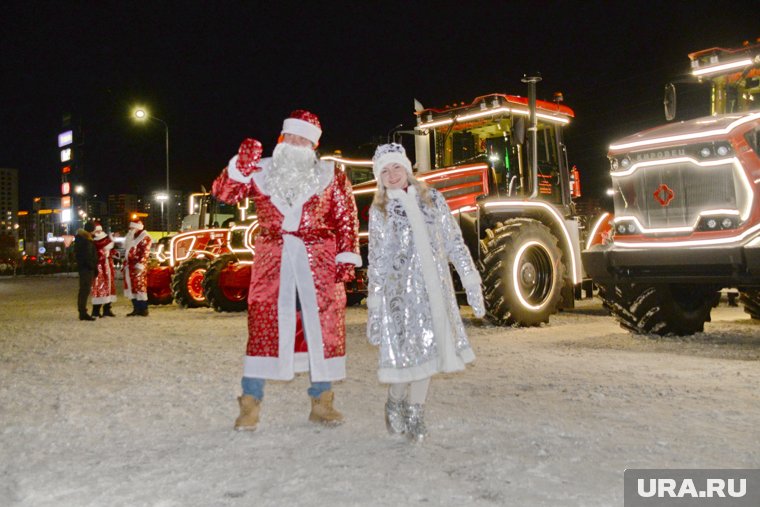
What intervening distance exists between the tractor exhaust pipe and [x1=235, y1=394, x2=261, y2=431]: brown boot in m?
6.54

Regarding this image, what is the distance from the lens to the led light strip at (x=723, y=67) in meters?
8.83

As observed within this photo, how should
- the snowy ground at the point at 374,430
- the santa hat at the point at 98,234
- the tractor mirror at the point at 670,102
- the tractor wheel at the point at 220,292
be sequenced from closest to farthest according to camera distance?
the snowy ground at the point at 374,430 < the tractor mirror at the point at 670,102 < the tractor wheel at the point at 220,292 < the santa hat at the point at 98,234

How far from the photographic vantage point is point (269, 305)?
15.4 feet

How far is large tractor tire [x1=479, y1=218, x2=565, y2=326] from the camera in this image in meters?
9.93

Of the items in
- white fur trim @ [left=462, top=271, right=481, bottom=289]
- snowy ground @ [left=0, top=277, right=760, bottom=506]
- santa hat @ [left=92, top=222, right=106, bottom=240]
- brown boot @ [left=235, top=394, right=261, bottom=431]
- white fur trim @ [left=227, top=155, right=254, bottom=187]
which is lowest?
snowy ground @ [left=0, top=277, right=760, bottom=506]

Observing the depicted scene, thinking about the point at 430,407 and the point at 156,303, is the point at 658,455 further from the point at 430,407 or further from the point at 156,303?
the point at 156,303

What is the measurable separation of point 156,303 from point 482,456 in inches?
551

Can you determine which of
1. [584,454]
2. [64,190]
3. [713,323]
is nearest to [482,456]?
[584,454]

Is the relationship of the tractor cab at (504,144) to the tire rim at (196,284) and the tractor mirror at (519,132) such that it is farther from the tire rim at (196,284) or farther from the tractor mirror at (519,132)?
the tire rim at (196,284)

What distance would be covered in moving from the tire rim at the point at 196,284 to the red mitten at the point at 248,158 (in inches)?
433

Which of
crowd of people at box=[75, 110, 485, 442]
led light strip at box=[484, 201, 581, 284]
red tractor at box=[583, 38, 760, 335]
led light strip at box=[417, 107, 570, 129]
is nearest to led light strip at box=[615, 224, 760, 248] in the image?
red tractor at box=[583, 38, 760, 335]

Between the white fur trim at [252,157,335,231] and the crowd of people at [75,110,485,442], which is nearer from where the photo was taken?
the crowd of people at [75,110,485,442]

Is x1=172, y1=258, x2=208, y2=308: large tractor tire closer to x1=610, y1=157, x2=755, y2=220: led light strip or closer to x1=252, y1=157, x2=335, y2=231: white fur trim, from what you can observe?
x1=610, y1=157, x2=755, y2=220: led light strip

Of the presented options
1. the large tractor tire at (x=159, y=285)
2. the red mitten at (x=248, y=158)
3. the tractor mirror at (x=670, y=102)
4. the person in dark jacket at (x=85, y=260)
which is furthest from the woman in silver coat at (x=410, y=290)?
the large tractor tire at (x=159, y=285)
